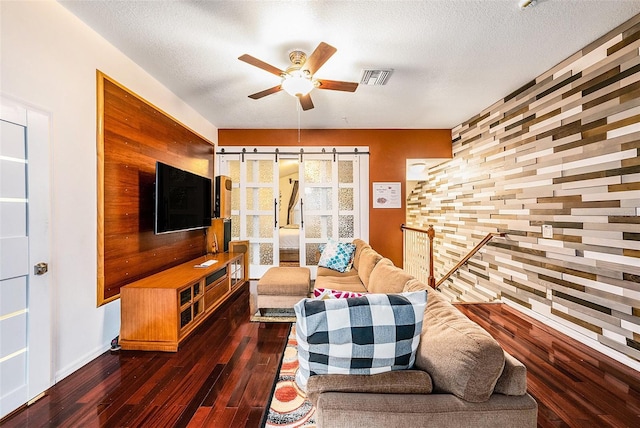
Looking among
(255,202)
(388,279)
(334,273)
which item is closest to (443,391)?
(388,279)

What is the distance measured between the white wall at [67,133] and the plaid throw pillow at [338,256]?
96.5 inches

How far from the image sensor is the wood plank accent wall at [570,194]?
2.22m

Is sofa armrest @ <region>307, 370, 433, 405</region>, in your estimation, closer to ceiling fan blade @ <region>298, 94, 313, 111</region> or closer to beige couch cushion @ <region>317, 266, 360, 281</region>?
beige couch cushion @ <region>317, 266, 360, 281</region>

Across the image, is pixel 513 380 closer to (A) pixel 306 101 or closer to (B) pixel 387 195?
(A) pixel 306 101

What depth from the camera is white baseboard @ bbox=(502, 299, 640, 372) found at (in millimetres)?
2204

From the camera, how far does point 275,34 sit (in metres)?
2.34

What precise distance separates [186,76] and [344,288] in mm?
2894

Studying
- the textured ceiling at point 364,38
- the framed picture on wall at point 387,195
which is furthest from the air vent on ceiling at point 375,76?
the framed picture on wall at point 387,195

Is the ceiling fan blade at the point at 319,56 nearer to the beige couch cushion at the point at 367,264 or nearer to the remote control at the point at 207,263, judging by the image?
the beige couch cushion at the point at 367,264

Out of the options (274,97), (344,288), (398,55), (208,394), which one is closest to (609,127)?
(398,55)

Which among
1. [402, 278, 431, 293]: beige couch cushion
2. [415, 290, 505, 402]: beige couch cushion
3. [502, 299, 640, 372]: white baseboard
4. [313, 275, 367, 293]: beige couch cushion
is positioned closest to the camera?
[415, 290, 505, 402]: beige couch cushion

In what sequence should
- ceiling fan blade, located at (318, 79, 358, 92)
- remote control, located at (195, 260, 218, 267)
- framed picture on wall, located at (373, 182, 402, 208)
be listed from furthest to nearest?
framed picture on wall, located at (373, 182, 402, 208) < remote control, located at (195, 260, 218, 267) < ceiling fan blade, located at (318, 79, 358, 92)

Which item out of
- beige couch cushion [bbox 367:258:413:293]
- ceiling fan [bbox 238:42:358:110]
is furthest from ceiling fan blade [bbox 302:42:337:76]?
beige couch cushion [bbox 367:258:413:293]

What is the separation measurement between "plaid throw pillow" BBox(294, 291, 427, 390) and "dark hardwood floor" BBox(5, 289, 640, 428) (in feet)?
3.24
